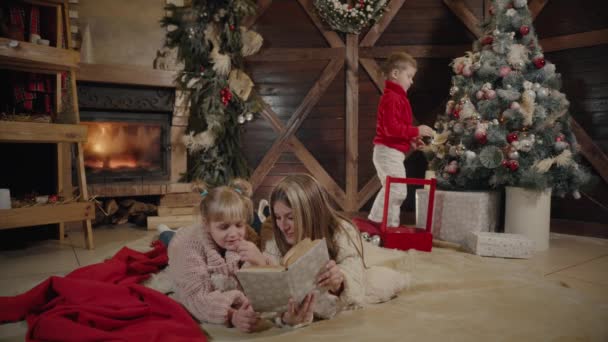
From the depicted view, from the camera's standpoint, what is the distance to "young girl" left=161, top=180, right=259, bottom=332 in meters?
1.64

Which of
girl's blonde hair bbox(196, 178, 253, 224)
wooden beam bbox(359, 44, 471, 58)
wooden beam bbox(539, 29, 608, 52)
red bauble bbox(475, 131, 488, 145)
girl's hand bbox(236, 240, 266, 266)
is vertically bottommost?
girl's hand bbox(236, 240, 266, 266)

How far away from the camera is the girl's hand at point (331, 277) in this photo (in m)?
1.54

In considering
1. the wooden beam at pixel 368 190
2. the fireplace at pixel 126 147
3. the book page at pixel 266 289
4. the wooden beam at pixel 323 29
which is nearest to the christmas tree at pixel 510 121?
the wooden beam at pixel 368 190

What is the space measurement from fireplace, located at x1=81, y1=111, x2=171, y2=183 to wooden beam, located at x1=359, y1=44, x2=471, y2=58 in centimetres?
231

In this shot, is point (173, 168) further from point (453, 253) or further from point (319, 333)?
point (319, 333)

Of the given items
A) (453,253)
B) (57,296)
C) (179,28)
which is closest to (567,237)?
(453,253)

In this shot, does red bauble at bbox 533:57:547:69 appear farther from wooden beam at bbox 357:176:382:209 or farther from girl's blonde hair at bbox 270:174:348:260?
girl's blonde hair at bbox 270:174:348:260

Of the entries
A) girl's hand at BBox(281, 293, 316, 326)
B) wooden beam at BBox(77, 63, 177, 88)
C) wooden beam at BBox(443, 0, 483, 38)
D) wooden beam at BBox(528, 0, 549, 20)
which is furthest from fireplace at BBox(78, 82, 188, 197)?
wooden beam at BBox(528, 0, 549, 20)

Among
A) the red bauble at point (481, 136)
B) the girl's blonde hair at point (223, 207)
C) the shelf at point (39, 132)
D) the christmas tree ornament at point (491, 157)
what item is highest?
the red bauble at point (481, 136)

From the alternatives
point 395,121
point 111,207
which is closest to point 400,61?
point 395,121

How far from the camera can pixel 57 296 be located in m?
1.87

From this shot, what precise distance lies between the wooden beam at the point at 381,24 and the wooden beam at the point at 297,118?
36 cm

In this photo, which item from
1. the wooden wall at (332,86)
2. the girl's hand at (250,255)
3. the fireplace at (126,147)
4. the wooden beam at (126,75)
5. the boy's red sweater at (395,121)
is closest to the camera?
the girl's hand at (250,255)

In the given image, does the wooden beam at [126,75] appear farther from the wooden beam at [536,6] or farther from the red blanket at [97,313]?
the wooden beam at [536,6]
